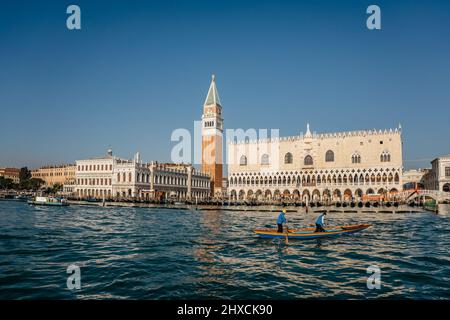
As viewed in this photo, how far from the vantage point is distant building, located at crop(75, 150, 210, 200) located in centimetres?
6269

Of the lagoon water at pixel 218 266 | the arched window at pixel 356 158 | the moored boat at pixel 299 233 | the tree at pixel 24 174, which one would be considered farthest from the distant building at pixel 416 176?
the tree at pixel 24 174

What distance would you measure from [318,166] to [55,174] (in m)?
79.3

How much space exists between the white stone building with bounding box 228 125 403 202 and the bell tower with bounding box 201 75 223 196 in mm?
12485

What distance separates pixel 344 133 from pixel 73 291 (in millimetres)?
58102

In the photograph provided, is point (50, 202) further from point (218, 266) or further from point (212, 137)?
point (218, 266)

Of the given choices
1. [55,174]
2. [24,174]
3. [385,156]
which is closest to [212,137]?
[385,156]

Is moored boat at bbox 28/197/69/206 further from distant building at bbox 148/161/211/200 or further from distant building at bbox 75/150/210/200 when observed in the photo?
distant building at bbox 148/161/211/200

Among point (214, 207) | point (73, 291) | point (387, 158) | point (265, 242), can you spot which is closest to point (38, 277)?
point (73, 291)

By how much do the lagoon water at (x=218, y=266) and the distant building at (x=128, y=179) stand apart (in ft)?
140

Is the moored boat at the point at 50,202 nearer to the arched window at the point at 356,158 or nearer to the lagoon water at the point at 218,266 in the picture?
the lagoon water at the point at 218,266

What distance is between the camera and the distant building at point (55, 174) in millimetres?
100662

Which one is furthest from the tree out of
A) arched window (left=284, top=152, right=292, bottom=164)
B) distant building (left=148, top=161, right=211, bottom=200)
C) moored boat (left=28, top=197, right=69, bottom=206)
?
arched window (left=284, top=152, right=292, bottom=164)

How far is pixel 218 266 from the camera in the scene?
1224 centimetres

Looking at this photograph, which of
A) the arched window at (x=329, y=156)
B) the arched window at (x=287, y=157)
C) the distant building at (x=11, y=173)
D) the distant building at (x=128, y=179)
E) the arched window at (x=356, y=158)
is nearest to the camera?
the arched window at (x=356, y=158)
